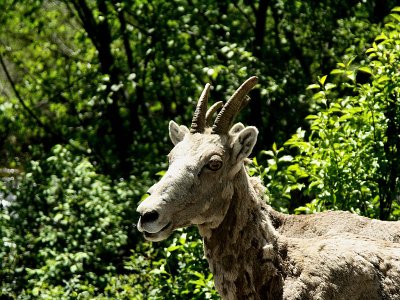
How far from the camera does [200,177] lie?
18.3 feet

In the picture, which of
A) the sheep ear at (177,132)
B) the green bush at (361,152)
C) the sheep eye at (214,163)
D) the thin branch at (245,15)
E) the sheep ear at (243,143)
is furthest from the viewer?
the thin branch at (245,15)

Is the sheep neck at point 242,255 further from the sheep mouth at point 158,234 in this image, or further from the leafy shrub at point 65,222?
the leafy shrub at point 65,222

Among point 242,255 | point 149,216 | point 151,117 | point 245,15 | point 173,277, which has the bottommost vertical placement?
point 242,255

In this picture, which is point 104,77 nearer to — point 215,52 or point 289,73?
point 215,52

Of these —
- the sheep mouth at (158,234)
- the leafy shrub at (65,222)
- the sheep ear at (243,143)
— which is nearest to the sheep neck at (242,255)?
the sheep ear at (243,143)

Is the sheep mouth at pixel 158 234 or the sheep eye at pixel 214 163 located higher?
the sheep eye at pixel 214 163

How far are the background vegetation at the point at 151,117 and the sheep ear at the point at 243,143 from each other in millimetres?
2748

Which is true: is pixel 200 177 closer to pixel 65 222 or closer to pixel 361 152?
pixel 361 152

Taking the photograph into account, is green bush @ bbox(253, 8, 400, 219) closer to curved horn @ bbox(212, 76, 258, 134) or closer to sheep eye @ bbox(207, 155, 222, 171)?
curved horn @ bbox(212, 76, 258, 134)

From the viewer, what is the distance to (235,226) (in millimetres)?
5727

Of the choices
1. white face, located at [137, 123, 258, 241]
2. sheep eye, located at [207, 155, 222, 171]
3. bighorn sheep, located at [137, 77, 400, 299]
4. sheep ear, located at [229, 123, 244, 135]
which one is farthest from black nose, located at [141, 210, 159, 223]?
sheep ear, located at [229, 123, 244, 135]

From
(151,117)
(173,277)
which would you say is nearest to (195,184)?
(173,277)

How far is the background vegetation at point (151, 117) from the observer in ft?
28.7

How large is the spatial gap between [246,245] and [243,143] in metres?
0.69
